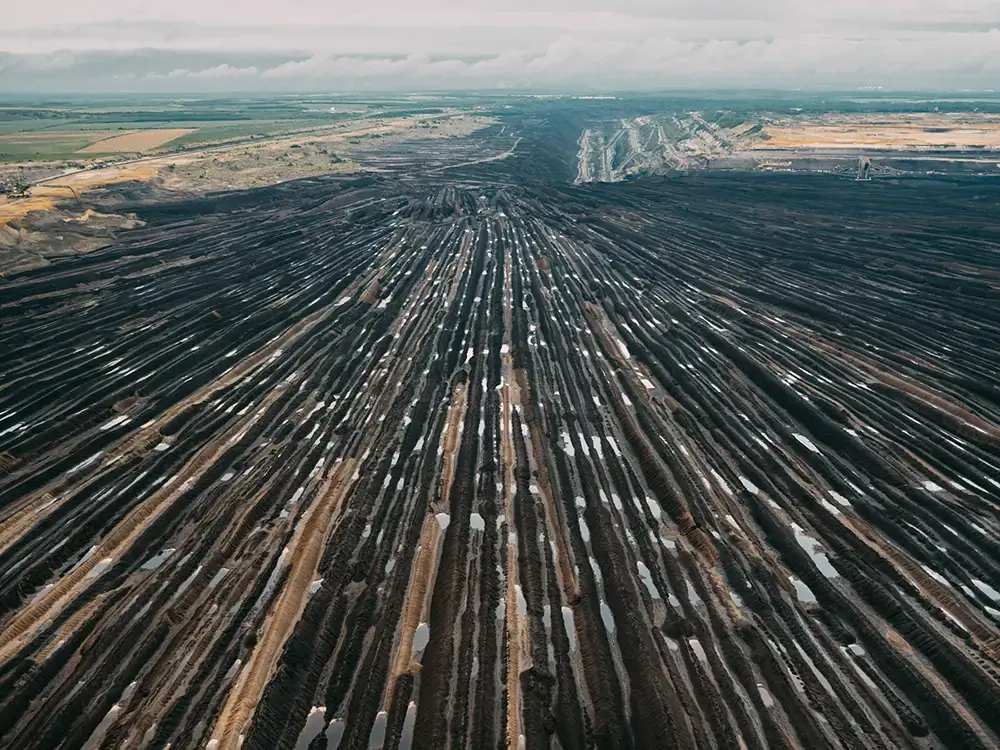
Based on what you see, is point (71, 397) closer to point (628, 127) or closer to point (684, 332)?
point (684, 332)

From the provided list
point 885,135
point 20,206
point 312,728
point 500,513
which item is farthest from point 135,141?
point 885,135

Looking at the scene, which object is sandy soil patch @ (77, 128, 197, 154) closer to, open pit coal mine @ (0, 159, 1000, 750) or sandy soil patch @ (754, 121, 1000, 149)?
open pit coal mine @ (0, 159, 1000, 750)

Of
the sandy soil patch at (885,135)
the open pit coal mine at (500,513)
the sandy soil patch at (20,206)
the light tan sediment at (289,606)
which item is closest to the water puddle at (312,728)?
the open pit coal mine at (500,513)

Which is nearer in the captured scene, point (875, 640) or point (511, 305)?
point (875, 640)

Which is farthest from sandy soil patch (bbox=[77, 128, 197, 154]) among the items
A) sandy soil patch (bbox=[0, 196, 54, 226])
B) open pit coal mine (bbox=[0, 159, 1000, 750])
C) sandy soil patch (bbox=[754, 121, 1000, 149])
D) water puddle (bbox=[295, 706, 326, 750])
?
water puddle (bbox=[295, 706, 326, 750])

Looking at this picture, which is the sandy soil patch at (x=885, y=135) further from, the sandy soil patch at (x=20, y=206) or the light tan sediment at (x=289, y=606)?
the light tan sediment at (x=289, y=606)

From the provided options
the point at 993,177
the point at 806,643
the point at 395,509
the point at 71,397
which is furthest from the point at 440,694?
the point at 993,177
